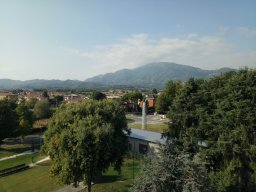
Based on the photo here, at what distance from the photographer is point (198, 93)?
1101 inches

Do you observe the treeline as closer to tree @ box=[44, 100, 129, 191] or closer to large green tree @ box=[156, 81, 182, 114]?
tree @ box=[44, 100, 129, 191]

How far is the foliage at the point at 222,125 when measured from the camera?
20500 millimetres

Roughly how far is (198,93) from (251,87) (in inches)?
203

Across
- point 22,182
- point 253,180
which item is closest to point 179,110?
point 253,180

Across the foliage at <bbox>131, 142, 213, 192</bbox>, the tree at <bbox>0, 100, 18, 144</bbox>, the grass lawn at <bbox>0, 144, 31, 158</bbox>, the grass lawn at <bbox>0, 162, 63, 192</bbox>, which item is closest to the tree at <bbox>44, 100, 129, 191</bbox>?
the grass lawn at <bbox>0, 162, 63, 192</bbox>

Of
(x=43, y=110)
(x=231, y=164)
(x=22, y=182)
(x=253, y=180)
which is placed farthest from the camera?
(x=43, y=110)

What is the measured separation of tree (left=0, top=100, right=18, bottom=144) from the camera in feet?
143

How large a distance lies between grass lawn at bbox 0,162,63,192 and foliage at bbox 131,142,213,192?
582 inches

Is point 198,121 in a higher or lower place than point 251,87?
lower

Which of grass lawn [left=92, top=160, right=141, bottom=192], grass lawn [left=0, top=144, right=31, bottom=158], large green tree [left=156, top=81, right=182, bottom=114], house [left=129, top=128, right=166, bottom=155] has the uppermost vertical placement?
large green tree [left=156, top=81, right=182, bottom=114]

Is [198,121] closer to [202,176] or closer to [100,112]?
[100,112]

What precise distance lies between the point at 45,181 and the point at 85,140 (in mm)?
9339

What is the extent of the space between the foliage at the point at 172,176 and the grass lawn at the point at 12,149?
31.9 m

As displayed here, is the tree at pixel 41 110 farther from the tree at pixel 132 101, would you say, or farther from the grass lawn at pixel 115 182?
the grass lawn at pixel 115 182
